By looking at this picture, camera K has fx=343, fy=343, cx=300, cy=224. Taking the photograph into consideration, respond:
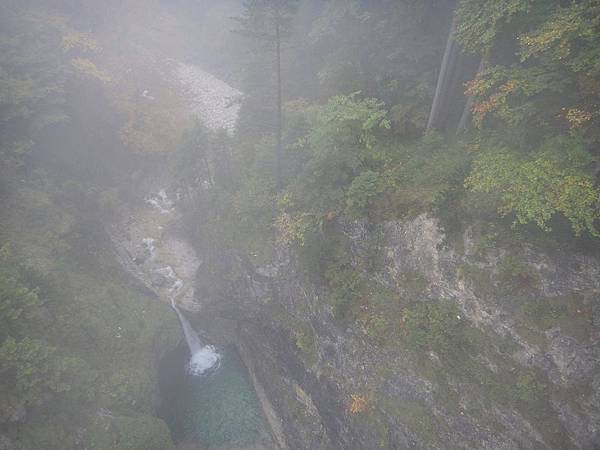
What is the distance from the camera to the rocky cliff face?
9.70m

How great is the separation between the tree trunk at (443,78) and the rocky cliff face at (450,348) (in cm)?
469

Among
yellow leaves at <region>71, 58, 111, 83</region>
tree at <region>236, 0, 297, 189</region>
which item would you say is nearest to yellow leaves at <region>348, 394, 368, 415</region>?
tree at <region>236, 0, 297, 189</region>

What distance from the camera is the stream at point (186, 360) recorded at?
19469 millimetres

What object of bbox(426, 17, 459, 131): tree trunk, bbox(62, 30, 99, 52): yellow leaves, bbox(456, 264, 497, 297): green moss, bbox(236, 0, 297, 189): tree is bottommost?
bbox(456, 264, 497, 297): green moss

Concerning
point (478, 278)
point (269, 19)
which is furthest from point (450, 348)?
point (269, 19)

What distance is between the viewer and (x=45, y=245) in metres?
19.5

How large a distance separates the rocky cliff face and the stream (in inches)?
162

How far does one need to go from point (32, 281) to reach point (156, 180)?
15397mm

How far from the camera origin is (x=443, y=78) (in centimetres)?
1327

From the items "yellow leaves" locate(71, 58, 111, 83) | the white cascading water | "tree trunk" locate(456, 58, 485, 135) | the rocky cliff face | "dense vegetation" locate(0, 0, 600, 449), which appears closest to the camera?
the rocky cliff face

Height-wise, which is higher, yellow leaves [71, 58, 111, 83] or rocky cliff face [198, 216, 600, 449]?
yellow leaves [71, 58, 111, 83]

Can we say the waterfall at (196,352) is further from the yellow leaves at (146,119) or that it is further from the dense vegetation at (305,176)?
the yellow leaves at (146,119)

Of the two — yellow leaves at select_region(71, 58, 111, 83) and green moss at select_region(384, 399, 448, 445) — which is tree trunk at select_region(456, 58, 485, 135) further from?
yellow leaves at select_region(71, 58, 111, 83)

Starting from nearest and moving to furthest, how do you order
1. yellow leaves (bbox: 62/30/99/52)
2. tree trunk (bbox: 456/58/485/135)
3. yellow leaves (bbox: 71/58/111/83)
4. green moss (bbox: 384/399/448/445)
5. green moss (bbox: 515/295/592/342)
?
green moss (bbox: 515/295/592/342), green moss (bbox: 384/399/448/445), tree trunk (bbox: 456/58/485/135), yellow leaves (bbox: 71/58/111/83), yellow leaves (bbox: 62/30/99/52)
